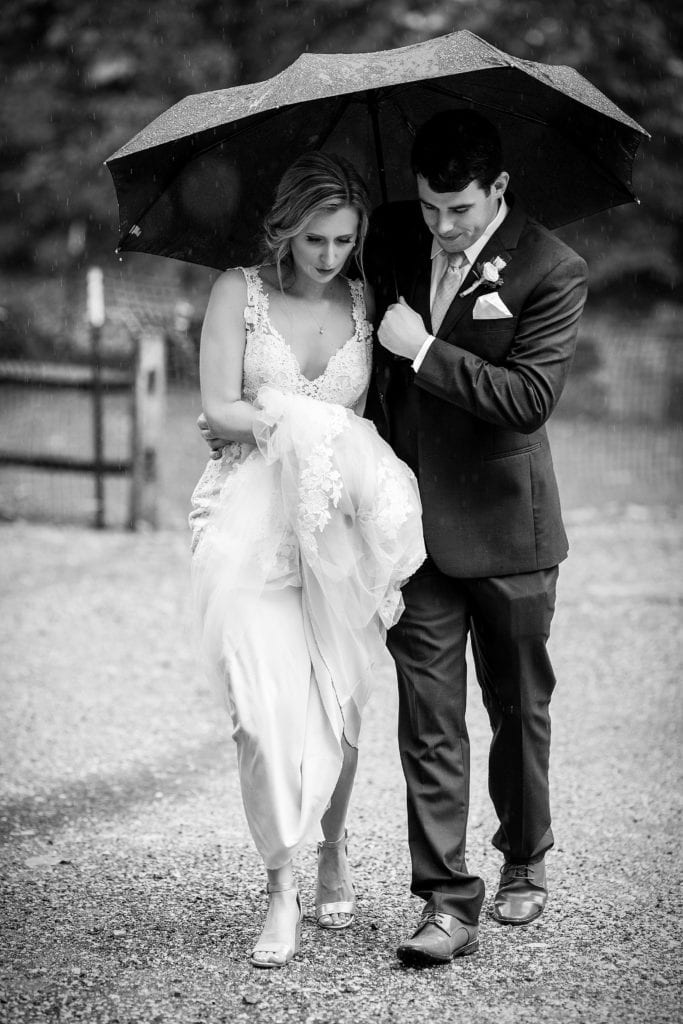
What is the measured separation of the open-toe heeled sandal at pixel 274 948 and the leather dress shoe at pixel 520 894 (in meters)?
0.64

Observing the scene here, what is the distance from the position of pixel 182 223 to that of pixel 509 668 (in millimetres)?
1669

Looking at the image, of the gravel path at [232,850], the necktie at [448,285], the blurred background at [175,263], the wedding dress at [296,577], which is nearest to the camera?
the gravel path at [232,850]

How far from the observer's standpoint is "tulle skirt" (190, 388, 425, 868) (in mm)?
3314

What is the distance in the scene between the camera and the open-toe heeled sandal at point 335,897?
3.57m

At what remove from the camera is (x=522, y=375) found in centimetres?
326

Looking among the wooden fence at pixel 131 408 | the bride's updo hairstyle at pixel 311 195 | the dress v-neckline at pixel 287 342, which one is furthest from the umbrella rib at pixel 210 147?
the wooden fence at pixel 131 408

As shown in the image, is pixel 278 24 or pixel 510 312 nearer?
pixel 510 312

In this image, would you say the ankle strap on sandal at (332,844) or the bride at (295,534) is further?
the ankle strap on sandal at (332,844)

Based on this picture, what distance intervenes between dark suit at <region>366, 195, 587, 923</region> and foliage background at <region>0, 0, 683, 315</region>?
1262 centimetres

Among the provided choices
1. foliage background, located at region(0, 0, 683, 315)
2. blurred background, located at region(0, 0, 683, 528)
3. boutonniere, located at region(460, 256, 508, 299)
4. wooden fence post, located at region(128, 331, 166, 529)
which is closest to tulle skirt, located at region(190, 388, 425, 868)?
boutonniere, located at region(460, 256, 508, 299)

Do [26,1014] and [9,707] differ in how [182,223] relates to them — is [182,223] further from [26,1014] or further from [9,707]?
[9,707]

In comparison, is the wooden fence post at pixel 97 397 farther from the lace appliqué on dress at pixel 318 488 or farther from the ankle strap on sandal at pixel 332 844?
the lace appliqué on dress at pixel 318 488

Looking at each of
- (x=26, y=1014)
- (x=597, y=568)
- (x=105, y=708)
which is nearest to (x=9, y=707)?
(x=105, y=708)

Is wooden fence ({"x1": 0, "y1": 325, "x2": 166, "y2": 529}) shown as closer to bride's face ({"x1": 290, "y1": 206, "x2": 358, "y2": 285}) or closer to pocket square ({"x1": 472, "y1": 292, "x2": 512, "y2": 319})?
bride's face ({"x1": 290, "y1": 206, "x2": 358, "y2": 285})
